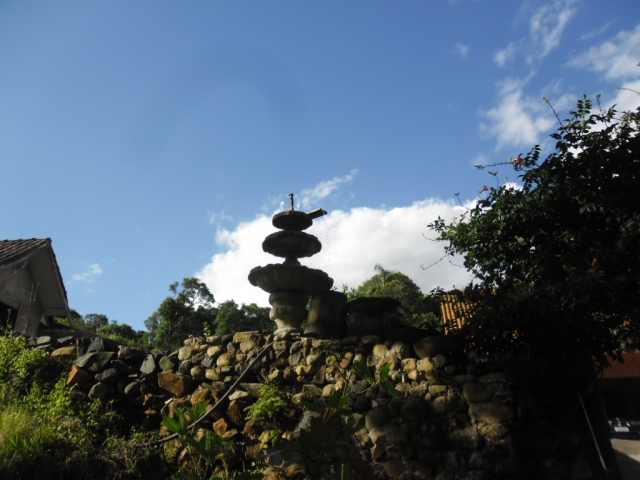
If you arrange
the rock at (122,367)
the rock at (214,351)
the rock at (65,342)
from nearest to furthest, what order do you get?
the rock at (214,351) → the rock at (122,367) → the rock at (65,342)

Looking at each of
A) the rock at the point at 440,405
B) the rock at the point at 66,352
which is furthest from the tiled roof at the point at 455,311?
the rock at the point at 66,352

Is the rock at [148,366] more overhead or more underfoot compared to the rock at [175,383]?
more overhead

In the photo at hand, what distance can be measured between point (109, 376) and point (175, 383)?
76 cm

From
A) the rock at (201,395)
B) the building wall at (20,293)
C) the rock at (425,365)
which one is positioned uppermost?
the building wall at (20,293)

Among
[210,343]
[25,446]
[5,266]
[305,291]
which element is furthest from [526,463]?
[5,266]

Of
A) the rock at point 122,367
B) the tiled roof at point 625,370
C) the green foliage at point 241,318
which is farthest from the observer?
the green foliage at point 241,318

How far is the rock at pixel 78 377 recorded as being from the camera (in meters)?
4.48

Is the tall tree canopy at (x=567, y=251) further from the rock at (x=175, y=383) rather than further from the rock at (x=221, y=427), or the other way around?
the rock at (x=175, y=383)

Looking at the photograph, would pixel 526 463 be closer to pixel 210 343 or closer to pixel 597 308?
pixel 597 308

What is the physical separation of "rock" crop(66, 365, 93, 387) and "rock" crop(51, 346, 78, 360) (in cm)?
38

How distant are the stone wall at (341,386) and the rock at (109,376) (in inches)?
0.4

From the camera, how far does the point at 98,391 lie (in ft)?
14.5

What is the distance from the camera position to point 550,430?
11.2 ft

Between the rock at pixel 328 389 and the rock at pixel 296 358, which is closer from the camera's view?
the rock at pixel 328 389
